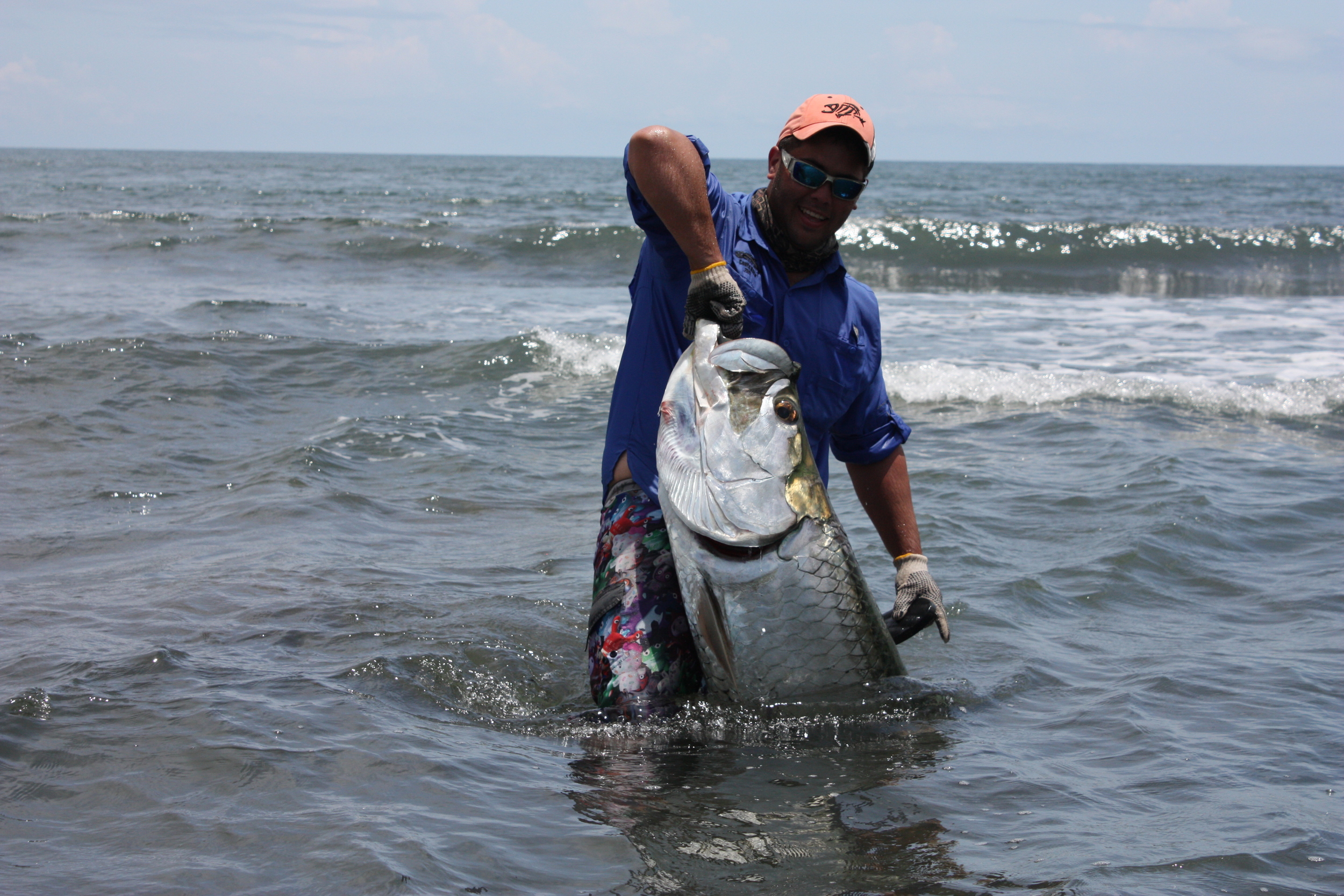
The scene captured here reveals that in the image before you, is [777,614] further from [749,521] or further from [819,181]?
[819,181]

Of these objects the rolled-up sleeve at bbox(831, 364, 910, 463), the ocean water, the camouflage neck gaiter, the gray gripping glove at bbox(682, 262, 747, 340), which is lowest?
the ocean water

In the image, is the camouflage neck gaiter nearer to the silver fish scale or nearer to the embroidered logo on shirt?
the embroidered logo on shirt

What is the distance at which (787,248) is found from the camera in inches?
116

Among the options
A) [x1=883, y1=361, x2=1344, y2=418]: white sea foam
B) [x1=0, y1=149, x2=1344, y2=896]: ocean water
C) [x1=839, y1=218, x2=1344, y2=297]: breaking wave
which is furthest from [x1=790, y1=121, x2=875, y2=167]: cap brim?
[x1=839, y1=218, x2=1344, y2=297]: breaking wave

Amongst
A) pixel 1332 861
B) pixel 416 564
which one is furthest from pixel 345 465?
pixel 1332 861

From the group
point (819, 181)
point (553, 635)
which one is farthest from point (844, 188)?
point (553, 635)

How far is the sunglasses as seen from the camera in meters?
2.81

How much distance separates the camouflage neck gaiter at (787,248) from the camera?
2938 mm

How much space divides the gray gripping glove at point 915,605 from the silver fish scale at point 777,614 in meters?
0.33

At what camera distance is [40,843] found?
2.44 metres

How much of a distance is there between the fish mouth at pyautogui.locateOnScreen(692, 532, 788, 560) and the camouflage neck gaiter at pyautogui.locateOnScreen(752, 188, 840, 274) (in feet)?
2.52

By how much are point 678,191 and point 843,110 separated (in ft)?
1.80

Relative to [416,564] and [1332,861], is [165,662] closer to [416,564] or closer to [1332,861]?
[416,564]

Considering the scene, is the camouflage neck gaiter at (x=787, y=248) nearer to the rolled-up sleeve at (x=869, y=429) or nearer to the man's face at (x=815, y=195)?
the man's face at (x=815, y=195)
